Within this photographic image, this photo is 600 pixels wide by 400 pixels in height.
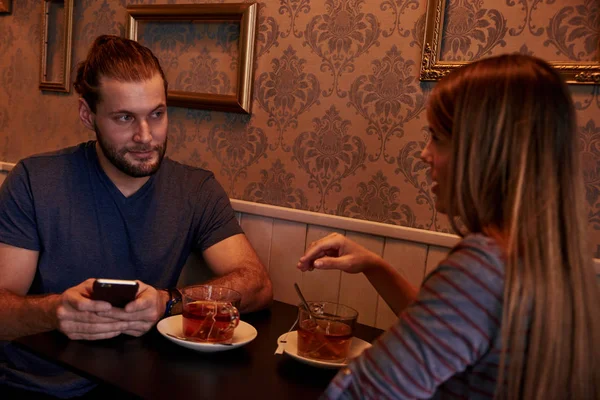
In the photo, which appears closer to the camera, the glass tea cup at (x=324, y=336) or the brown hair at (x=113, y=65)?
the glass tea cup at (x=324, y=336)

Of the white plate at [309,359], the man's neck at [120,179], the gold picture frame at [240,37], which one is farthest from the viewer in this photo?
the gold picture frame at [240,37]

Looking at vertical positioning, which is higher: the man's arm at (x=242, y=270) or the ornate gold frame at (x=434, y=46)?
the ornate gold frame at (x=434, y=46)

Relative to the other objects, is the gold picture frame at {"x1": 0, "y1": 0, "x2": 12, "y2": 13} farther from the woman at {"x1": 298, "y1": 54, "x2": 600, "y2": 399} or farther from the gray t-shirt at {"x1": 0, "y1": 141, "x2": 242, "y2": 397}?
the woman at {"x1": 298, "y1": 54, "x2": 600, "y2": 399}

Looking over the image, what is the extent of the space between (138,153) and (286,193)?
0.50 m

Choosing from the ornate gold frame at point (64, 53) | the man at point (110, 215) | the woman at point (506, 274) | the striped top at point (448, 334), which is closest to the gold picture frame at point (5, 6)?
the ornate gold frame at point (64, 53)

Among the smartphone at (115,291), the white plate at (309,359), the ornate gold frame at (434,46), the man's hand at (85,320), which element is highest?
the ornate gold frame at (434,46)

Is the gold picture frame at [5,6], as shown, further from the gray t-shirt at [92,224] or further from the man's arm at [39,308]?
the man's arm at [39,308]

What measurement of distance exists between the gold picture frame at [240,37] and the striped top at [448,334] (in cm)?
125

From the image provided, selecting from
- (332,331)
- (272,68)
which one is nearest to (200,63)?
(272,68)

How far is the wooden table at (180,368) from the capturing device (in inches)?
40.9

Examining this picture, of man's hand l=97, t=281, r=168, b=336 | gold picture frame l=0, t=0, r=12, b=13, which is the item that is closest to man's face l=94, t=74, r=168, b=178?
man's hand l=97, t=281, r=168, b=336

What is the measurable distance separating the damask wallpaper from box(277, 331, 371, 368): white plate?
0.49 m

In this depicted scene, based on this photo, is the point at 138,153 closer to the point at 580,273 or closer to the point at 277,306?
the point at 277,306

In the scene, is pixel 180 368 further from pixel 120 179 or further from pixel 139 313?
pixel 120 179
